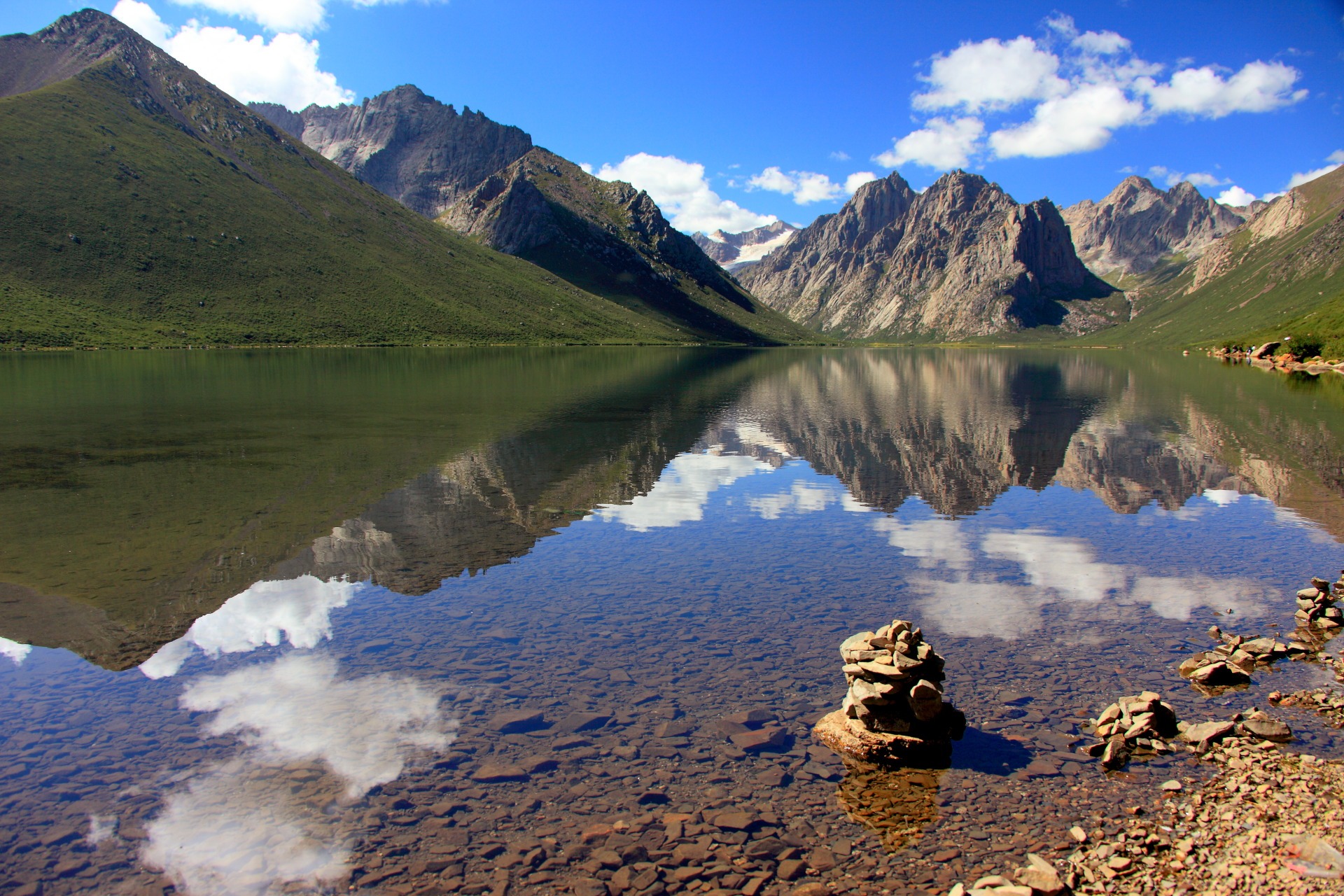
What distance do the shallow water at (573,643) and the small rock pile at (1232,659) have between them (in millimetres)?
560

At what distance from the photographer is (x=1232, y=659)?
16.2 meters

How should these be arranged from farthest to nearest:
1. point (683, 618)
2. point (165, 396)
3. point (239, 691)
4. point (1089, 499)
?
point (165, 396) < point (1089, 499) < point (683, 618) < point (239, 691)

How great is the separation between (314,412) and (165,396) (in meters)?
21.2

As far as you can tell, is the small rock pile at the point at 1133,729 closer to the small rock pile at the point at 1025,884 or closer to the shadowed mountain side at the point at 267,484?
the small rock pile at the point at 1025,884

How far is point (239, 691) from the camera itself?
594 inches

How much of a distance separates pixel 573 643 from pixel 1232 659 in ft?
47.9

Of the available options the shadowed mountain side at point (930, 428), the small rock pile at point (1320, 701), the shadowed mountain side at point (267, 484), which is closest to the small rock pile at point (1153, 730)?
the small rock pile at point (1320, 701)

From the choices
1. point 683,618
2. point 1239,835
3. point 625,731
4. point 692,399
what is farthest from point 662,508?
point 692,399

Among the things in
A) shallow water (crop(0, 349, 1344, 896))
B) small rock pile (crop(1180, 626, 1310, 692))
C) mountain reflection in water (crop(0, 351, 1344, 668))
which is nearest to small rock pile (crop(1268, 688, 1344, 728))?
shallow water (crop(0, 349, 1344, 896))

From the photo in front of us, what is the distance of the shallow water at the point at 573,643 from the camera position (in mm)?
10664

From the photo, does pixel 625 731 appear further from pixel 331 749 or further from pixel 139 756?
pixel 139 756

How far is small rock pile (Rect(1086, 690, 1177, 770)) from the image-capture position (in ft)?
41.2

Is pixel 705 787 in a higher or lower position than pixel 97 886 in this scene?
higher

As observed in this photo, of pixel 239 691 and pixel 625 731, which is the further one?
pixel 239 691
